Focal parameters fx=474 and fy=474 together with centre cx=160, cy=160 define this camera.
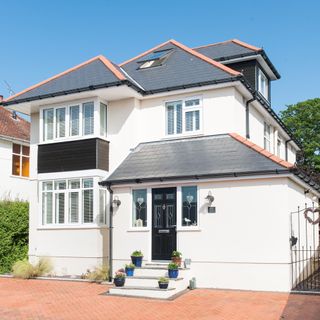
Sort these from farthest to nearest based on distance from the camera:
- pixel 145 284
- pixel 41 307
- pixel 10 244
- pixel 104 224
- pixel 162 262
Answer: pixel 10 244 < pixel 104 224 < pixel 162 262 < pixel 145 284 < pixel 41 307

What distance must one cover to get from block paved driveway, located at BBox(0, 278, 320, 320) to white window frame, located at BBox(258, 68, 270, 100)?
10520 millimetres

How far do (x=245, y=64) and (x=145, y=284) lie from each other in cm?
1097

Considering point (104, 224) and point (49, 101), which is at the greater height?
point (49, 101)

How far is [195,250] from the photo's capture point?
14961 mm

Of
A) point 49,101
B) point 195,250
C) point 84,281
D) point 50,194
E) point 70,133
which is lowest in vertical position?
point 84,281

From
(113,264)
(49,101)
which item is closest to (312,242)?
(113,264)

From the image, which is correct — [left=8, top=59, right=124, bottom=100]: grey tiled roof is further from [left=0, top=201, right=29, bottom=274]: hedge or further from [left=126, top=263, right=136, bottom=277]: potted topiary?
[left=126, top=263, right=136, bottom=277]: potted topiary

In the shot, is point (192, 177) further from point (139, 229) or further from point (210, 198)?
point (139, 229)

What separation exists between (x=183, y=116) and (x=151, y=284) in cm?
663

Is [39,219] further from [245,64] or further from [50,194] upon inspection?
[245,64]

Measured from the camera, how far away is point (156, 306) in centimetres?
1229

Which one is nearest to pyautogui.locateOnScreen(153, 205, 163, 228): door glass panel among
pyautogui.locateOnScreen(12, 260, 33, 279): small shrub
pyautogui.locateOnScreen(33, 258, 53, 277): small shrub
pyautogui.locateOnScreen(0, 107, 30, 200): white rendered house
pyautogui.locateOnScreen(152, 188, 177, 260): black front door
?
pyautogui.locateOnScreen(152, 188, 177, 260): black front door

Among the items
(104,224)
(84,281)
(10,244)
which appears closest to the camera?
(84,281)

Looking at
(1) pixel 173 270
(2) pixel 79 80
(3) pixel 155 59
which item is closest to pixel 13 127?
(2) pixel 79 80
